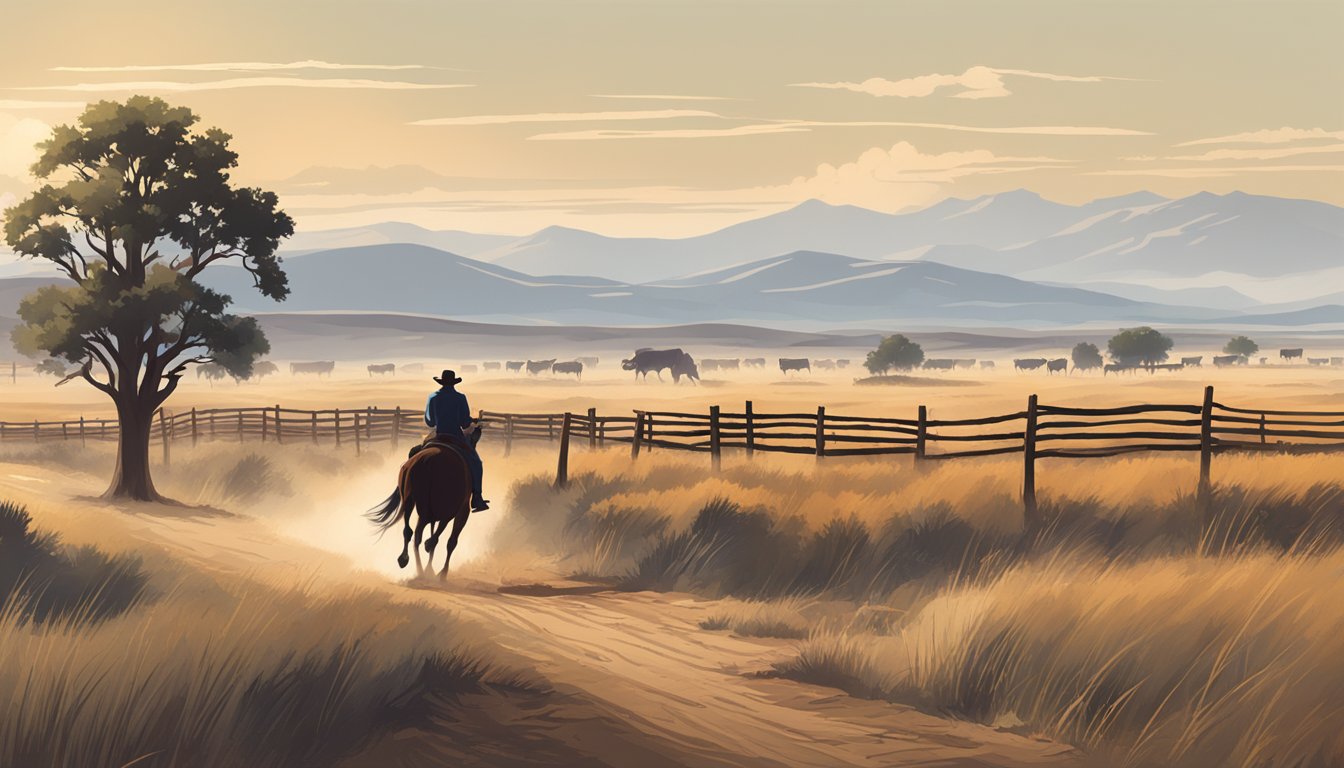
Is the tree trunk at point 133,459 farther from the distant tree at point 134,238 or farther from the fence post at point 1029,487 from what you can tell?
the fence post at point 1029,487

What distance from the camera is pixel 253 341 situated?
3753 centimetres

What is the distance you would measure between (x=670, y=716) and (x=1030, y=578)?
5001 mm

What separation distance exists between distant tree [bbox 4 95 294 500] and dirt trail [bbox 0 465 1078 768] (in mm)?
21282

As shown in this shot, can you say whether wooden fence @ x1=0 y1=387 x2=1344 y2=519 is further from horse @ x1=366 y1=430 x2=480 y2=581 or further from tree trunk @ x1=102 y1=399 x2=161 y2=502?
tree trunk @ x1=102 y1=399 x2=161 y2=502

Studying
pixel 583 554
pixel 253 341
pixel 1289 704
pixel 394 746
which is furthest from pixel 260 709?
pixel 253 341

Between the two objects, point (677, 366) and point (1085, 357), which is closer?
point (677, 366)

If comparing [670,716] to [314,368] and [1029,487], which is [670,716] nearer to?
[1029,487]

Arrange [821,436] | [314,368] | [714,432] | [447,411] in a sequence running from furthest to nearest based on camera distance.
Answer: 1. [314,368]
2. [714,432]
3. [821,436]
4. [447,411]

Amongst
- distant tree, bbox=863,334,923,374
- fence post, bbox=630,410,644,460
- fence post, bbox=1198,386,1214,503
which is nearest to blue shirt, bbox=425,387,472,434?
fence post, bbox=630,410,644,460

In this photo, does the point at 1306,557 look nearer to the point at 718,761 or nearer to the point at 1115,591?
the point at 1115,591

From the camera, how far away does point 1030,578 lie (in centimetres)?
1330

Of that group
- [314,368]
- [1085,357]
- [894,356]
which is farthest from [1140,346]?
[314,368]

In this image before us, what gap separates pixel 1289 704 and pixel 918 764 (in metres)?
2.33

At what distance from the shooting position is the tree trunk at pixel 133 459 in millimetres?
34844
